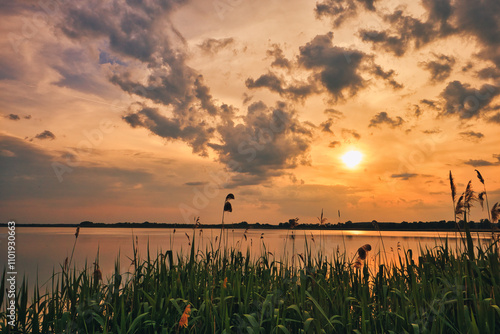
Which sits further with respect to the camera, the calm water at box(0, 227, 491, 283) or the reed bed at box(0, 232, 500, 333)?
the calm water at box(0, 227, 491, 283)

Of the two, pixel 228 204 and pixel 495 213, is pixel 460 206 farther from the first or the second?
pixel 228 204

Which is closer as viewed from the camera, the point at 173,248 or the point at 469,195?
the point at 469,195

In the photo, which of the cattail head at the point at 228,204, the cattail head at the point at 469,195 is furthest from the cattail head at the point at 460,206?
the cattail head at the point at 228,204

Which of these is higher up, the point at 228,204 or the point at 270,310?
the point at 228,204

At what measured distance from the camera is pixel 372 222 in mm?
11062

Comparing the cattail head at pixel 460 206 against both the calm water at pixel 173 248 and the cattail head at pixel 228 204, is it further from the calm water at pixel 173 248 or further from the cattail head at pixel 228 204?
the cattail head at pixel 228 204

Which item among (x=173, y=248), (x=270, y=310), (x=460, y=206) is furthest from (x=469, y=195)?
(x=173, y=248)

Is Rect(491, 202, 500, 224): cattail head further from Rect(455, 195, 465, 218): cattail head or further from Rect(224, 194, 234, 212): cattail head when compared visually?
Rect(224, 194, 234, 212): cattail head

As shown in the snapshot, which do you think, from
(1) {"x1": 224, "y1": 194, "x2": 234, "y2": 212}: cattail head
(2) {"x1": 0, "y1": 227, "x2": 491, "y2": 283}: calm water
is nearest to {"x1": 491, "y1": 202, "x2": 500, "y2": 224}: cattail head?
(2) {"x1": 0, "y1": 227, "x2": 491, "y2": 283}: calm water

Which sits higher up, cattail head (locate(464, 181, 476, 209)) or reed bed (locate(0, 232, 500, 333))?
cattail head (locate(464, 181, 476, 209))

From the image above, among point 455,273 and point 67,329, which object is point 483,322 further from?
point 67,329

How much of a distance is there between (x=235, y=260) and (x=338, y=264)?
2.82 metres

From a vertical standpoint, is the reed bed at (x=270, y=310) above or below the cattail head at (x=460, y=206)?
below

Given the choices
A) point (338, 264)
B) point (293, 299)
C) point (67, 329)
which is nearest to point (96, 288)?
point (67, 329)
